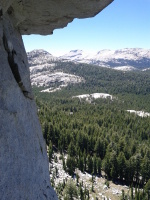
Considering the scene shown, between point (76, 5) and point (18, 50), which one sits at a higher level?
point (76, 5)

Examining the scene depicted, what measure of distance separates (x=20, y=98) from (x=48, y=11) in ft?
23.6

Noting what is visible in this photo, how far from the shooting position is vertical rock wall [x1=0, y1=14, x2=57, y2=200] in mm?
11820

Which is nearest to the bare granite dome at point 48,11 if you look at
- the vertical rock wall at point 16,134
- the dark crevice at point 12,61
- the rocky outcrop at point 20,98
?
the rocky outcrop at point 20,98

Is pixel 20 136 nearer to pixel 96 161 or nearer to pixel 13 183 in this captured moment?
pixel 13 183

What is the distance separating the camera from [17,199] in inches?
468

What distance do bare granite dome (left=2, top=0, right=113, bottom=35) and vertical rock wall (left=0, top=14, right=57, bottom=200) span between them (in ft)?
3.76

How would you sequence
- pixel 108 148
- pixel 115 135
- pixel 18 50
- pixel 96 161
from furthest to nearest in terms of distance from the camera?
pixel 115 135 → pixel 108 148 → pixel 96 161 → pixel 18 50

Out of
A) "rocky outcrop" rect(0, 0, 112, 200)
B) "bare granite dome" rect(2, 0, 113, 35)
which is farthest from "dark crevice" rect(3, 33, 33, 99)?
"bare granite dome" rect(2, 0, 113, 35)

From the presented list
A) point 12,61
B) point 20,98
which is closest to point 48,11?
point 12,61

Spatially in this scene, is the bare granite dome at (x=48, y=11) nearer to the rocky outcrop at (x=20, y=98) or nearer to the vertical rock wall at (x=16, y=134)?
the rocky outcrop at (x=20, y=98)

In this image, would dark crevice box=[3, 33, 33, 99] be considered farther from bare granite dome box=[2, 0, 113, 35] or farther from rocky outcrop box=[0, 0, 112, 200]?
bare granite dome box=[2, 0, 113, 35]

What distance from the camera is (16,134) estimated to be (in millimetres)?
13398

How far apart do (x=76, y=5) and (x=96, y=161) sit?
246 feet

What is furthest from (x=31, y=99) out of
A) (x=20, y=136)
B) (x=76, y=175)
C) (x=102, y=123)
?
(x=102, y=123)
